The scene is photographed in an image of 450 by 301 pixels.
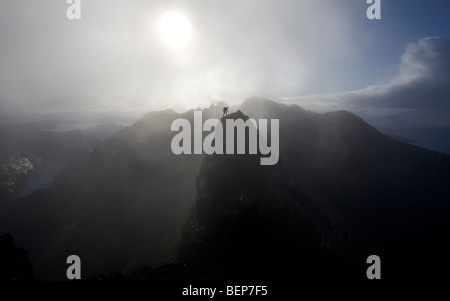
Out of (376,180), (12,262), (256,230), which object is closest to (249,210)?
(256,230)

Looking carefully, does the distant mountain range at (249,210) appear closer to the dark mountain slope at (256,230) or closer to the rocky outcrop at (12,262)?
the dark mountain slope at (256,230)

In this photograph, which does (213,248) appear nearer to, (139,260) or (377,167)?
(139,260)

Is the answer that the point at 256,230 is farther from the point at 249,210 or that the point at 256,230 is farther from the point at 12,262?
the point at 12,262

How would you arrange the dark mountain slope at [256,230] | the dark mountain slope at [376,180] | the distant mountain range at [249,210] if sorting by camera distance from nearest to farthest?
1. the dark mountain slope at [256,230]
2. the distant mountain range at [249,210]
3. the dark mountain slope at [376,180]

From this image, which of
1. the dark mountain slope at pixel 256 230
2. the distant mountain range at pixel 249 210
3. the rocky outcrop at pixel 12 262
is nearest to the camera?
the rocky outcrop at pixel 12 262

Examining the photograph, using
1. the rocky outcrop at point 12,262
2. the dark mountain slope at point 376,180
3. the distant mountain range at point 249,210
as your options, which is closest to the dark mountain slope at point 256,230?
the distant mountain range at point 249,210

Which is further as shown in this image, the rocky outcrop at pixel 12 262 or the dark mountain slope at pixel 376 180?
the dark mountain slope at pixel 376 180

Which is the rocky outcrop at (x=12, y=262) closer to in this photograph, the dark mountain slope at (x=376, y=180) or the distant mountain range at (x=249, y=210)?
the distant mountain range at (x=249, y=210)

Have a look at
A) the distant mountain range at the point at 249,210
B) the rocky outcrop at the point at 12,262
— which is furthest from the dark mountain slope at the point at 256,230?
the rocky outcrop at the point at 12,262
